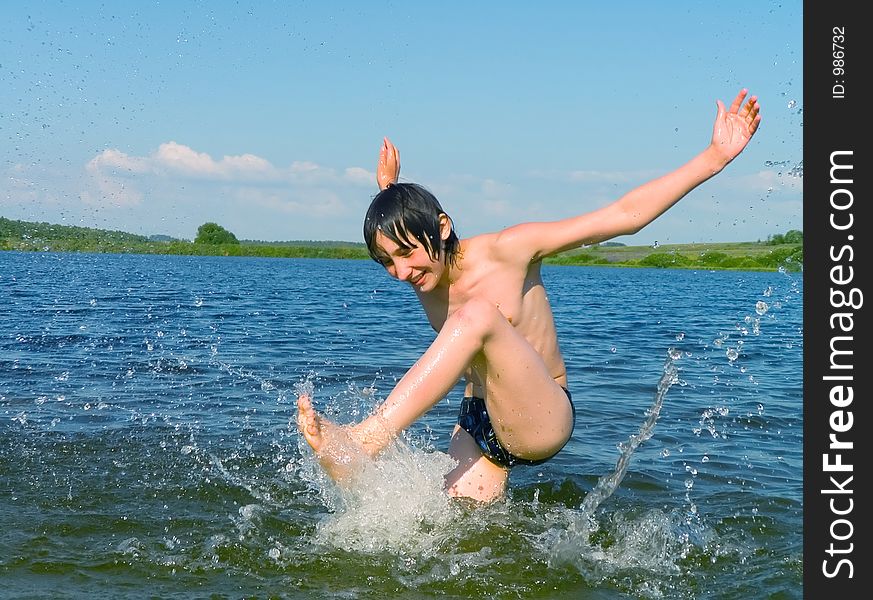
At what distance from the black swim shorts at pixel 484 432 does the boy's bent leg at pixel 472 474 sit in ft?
0.23

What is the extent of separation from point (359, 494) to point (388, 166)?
2153mm

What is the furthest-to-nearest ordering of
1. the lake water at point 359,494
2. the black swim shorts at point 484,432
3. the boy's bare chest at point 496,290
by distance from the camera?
1. the black swim shorts at point 484,432
2. the boy's bare chest at point 496,290
3. the lake water at point 359,494

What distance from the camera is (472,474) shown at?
5293 mm

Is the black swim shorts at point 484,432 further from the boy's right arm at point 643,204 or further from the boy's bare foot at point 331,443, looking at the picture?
the boy's bare foot at point 331,443

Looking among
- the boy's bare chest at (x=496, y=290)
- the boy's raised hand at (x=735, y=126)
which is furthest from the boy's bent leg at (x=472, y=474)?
the boy's raised hand at (x=735, y=126)

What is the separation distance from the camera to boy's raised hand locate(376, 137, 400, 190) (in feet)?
18.5

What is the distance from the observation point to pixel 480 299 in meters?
4.35

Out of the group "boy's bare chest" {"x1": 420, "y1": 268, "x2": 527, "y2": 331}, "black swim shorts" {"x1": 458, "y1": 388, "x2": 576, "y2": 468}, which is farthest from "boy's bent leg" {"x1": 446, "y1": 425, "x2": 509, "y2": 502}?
"boy's bare chest" {"x1": 420, "y1": 268, "x2": 527, "y2": 331}

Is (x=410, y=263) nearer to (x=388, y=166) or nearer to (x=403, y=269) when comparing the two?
(x=403, y=269)

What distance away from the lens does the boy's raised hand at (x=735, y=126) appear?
4.71 metres

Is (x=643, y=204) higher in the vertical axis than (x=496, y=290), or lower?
higher

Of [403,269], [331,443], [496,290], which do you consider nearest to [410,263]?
[403,269]

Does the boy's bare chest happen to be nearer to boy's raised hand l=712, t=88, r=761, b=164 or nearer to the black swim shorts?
the black swim shorts
